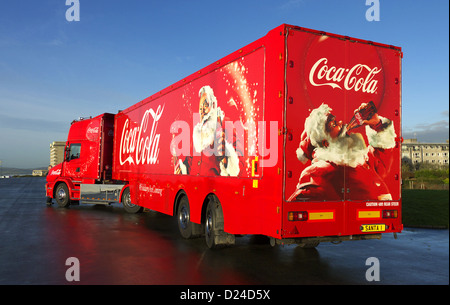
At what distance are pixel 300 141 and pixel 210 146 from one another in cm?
257

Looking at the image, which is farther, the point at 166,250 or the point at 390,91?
the point at 166,250

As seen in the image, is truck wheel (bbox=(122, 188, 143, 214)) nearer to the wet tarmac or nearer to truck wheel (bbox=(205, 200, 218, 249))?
the wet tarmac

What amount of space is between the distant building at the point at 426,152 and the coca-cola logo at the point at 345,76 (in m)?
149

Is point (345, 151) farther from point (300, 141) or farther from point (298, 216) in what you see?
point (298, 216)

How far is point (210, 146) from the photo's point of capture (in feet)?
28.5

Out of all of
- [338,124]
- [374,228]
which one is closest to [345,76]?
[338,124]

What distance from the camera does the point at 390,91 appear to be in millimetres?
7578

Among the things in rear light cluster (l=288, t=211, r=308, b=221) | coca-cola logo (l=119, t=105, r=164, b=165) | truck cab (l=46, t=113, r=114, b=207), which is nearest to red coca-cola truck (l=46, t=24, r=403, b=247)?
rear light cluster (l=288, t=211, r=308, b=221)

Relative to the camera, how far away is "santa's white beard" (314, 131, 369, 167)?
270 inches
